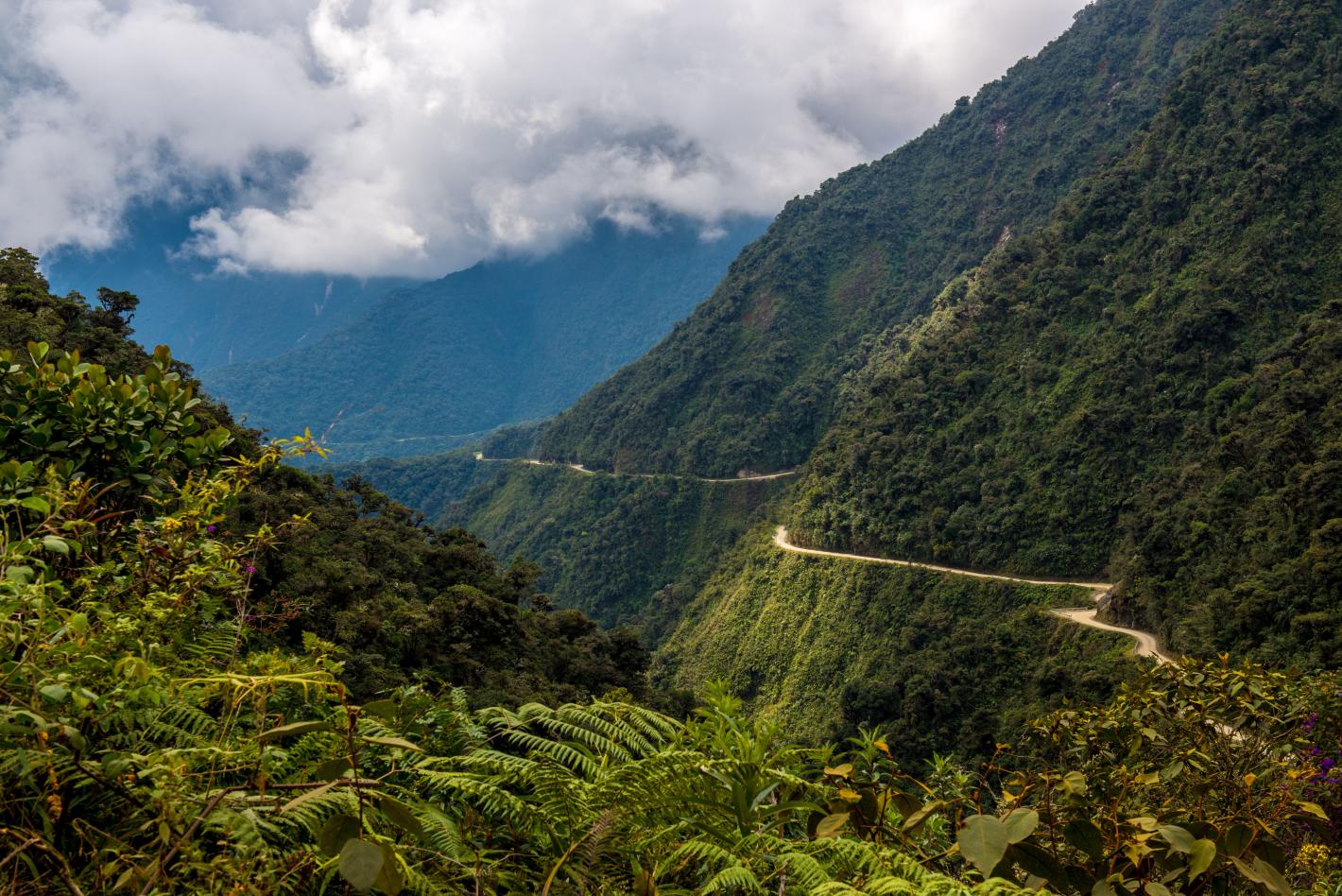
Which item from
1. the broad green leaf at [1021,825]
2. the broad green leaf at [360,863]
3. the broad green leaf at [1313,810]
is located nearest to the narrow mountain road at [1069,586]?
the broad green leaf at [1313,810]

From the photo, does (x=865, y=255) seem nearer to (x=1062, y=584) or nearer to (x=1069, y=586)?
(x=1062, y=584)

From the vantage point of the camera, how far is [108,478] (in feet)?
12.6

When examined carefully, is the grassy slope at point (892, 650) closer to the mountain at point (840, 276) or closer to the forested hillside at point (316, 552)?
the forested hillside at point (316, 552)

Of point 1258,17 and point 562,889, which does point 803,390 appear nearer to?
point 1258,17

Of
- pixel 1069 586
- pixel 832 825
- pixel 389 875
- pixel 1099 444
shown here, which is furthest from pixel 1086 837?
pixel 1099 444

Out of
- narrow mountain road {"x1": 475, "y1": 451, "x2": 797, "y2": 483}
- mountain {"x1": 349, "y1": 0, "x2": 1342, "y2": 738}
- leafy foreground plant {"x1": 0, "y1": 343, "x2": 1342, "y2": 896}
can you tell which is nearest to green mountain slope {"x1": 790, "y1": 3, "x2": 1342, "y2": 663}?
mountain {"x1": 349, "y1": 0, "x2": 1342, "y2": 738}

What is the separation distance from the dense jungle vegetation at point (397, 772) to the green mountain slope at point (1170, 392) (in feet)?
82.1

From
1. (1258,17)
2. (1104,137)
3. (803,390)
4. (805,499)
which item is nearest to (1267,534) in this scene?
(805,499)

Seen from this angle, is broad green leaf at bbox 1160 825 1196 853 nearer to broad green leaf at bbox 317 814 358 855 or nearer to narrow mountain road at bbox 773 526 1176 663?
broad green leaf at bbox 317 814 358 855

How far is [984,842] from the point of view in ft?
6.83

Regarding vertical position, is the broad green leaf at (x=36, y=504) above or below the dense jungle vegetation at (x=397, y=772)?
above

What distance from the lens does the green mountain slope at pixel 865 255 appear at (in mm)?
80438

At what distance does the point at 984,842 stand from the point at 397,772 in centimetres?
189

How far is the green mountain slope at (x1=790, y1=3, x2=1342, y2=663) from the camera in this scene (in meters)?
29.3
